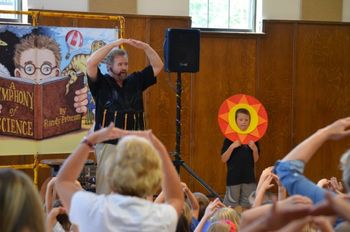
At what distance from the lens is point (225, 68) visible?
7734 millimetres

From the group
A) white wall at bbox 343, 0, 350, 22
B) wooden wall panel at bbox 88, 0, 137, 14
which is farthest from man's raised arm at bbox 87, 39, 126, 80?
white wall at bbox 343, 0, 350, 22

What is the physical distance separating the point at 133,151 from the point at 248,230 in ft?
1.53

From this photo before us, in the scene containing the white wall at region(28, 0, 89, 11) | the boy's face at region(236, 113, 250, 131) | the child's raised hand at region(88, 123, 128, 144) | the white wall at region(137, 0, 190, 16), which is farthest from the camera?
the white wall at region(137, 0, 190, 16)

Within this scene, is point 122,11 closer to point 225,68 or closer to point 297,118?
point 225,68

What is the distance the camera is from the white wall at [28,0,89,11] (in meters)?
6.91

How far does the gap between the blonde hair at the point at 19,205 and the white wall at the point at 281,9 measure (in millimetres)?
6714

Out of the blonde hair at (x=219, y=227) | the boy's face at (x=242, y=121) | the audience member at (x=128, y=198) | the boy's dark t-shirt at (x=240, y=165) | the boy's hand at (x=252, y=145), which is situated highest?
the audience member at (x=128, y=198)

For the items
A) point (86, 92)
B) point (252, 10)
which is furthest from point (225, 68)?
point (86, 92)

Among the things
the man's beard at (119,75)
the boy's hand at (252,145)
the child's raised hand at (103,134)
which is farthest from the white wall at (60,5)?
the child's raised hand at (103,134)

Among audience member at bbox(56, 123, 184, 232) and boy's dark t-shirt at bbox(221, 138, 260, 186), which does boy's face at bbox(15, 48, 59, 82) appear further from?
audience member at bbox(56, 123, 184, 232)

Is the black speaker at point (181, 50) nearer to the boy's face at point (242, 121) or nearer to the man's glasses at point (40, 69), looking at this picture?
the boy's face at point (242, 121)

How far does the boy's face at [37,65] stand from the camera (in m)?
5.78

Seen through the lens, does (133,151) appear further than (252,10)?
No

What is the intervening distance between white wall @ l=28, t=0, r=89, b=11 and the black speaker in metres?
1.80
